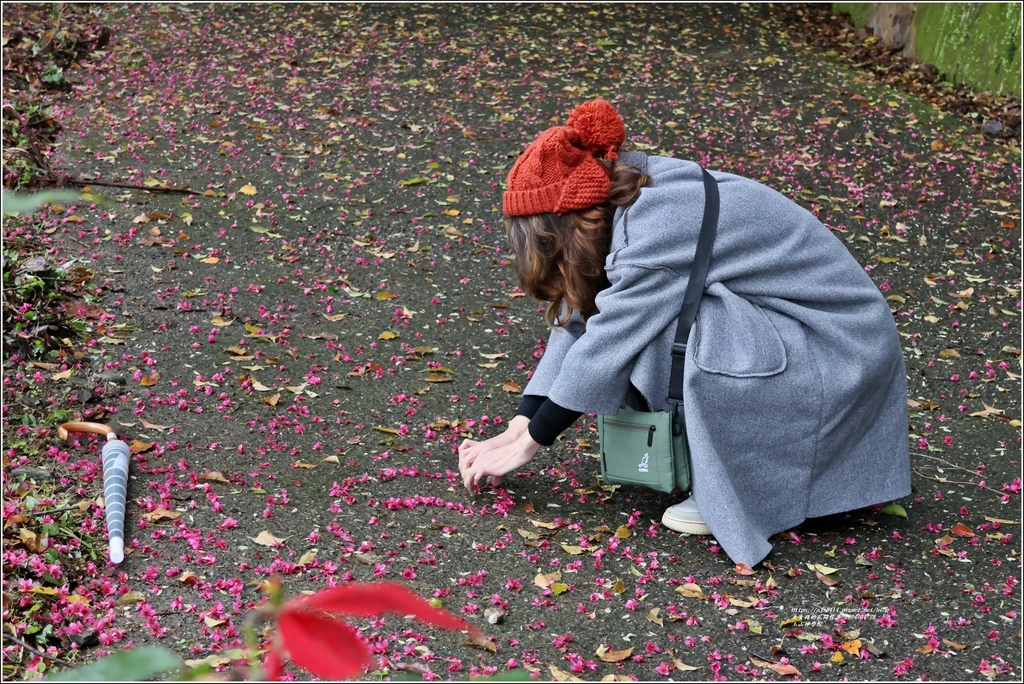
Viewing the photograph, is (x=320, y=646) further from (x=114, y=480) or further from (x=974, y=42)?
(x=974, y=42)

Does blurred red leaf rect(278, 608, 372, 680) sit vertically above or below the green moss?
below

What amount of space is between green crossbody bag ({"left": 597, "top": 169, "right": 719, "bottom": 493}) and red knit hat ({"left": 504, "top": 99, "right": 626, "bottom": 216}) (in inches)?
11.9

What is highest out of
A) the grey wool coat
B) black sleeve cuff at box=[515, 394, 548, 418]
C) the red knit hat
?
the red knit hat

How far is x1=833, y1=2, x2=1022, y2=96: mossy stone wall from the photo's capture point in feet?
A: 21.9

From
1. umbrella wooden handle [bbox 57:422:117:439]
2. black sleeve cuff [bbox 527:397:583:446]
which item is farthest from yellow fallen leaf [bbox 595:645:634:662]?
umbrella wooden handle [bbox 57:422:117:439]

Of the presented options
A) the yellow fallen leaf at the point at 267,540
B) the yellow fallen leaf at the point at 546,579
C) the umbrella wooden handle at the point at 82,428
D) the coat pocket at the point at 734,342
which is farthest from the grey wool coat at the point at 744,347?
the umbrella wooden handle at the point at 82,428

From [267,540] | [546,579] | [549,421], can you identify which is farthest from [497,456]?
[267,540]

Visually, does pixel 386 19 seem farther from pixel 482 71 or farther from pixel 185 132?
pixel 185 132

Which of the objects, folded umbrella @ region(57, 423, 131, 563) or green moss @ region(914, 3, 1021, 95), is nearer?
folded umbrella @ region(57, 423, 131, 563)

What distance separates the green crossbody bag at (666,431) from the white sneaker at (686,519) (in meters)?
0.08

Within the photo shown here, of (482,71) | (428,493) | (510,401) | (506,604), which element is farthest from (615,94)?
(506,604)

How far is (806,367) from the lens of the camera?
2820 mm

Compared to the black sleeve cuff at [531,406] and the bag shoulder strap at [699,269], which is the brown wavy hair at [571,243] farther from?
the black sleeve cuff at [531,406]

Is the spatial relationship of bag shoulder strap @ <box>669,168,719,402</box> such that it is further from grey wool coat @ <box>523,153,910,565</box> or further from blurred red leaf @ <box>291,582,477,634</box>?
blurred red leaf @ <box>291,582,477,634</box>
